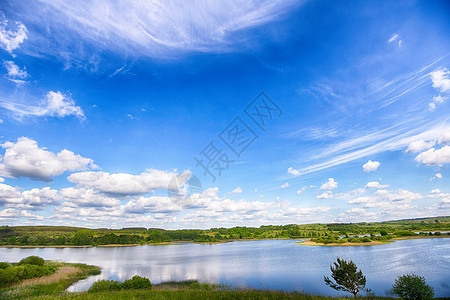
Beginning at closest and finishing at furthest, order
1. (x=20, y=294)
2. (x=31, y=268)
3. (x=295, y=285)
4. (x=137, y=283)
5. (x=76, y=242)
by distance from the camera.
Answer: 1. (x=20, y=294)
2. (x=137, y=283)
3. (x=295, y=285)
4. (x=31, y=268)
5. (x=76, y=242)

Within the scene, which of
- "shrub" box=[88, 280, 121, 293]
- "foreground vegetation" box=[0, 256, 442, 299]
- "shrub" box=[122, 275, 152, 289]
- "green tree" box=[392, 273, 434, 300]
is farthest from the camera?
"shrub" box=[122, 275, 152, 289]

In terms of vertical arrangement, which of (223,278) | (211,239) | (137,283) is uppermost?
(137,283)

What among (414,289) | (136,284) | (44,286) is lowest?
(44,286)

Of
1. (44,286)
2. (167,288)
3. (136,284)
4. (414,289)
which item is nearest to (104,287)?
(136,284)

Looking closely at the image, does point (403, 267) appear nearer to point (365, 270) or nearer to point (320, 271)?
point (365, 270)

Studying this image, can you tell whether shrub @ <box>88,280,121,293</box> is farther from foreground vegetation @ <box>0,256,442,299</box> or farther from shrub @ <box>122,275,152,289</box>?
shrub @ <box>122,275,152,289</box>

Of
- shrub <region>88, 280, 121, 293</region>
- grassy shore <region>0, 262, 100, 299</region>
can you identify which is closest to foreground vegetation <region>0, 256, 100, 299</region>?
grassy shore <region>0, 262, 100, 299</region>

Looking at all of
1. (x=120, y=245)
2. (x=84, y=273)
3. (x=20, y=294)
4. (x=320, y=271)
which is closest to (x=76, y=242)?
(x=120, y=245)

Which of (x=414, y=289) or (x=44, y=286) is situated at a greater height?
(x=414, y=289)

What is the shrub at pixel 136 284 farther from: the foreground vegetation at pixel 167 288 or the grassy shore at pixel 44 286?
the grassy shore at pixel 44 286

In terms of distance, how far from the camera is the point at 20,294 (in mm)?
29359

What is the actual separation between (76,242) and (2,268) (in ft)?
439

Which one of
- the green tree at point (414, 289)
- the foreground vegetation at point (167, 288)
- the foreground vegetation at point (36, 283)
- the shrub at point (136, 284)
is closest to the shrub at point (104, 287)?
the foreground vegetation at point (167, 288)

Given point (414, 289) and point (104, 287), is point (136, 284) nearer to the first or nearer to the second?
point (104, 287)
